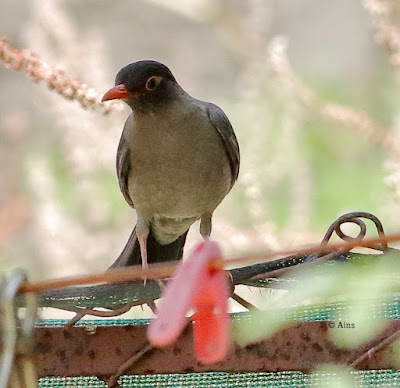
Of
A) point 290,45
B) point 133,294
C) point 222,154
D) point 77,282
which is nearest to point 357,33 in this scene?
point 290,45

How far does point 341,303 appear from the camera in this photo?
3.16ft

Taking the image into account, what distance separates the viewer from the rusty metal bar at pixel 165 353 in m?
0.97

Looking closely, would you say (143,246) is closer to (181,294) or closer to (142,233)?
(142,233)

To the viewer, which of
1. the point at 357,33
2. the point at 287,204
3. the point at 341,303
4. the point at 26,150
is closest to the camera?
the point at 341,303

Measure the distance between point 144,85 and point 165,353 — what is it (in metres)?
1.06

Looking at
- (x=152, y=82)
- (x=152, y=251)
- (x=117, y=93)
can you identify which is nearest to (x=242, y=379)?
(x=117, y=93)

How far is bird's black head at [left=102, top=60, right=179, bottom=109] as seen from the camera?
187 centimetres

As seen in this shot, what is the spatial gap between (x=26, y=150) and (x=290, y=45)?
2010 mm

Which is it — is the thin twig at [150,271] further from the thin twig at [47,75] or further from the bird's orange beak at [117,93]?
the bird's orange beak at [117,93]

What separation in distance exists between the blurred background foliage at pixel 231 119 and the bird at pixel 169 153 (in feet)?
0.37

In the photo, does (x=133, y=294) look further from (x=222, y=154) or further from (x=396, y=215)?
(x=396, y=215)

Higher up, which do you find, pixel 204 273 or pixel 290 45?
pixel 290 45

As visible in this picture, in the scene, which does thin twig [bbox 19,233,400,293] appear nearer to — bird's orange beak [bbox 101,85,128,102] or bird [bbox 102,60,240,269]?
bird's orange beak [bbox 101,85,128,102]

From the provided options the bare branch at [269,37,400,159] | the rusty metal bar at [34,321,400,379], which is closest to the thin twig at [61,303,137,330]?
the rusty metal bar at [34,321,400,379]
